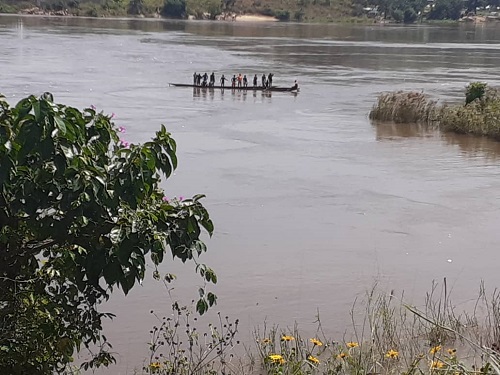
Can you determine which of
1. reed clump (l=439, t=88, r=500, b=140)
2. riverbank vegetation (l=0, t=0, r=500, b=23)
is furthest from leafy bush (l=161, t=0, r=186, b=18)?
reed clump (l=439, t=88, r=500, b=140)

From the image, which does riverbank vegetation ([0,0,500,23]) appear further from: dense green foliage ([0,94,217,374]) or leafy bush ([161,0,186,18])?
dense green foliage ([0,94,217,374])

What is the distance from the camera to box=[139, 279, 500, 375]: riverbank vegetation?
655 centimetres

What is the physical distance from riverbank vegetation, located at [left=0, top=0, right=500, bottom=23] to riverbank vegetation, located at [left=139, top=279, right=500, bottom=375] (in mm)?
117035

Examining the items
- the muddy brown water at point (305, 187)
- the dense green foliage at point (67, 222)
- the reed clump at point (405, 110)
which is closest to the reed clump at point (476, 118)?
the muddy brown water at point (305, 187)

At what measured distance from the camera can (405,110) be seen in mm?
29422

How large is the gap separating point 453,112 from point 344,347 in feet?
69.9

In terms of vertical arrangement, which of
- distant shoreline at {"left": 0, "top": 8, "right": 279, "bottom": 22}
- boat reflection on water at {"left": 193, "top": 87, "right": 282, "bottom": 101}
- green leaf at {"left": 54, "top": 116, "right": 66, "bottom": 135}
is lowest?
boat reflection on water at {"left": 193, "top": 87, "right": 282, "bottom": 101}

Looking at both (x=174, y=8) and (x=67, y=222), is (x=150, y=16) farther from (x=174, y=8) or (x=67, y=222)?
(x=67, y=222)

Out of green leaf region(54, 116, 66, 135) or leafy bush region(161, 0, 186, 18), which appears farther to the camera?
leafy bush region(161, 0, 186, 18)

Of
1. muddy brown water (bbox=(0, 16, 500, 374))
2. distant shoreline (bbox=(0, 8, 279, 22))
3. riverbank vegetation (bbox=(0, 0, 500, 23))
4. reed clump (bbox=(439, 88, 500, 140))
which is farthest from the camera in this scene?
riverbank vegetation (bbox=(0, 0, 500, 23))

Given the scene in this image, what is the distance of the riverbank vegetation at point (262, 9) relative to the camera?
124188mm

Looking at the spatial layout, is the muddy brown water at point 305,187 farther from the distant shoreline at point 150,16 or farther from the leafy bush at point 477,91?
the distant shoreline at point 150,16

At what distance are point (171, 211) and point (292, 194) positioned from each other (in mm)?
12690

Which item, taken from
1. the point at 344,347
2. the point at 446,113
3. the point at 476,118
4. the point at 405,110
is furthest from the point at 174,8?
the point at 344,347
